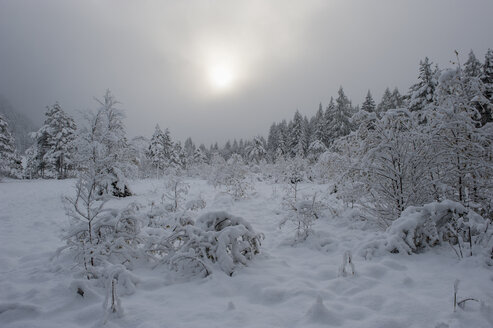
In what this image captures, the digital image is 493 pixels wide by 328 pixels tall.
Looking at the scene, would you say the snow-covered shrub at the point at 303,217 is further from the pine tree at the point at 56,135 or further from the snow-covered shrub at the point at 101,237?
the pine tree at the point at 56,135

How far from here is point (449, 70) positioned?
16.0 ft

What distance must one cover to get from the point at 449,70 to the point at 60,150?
3061cm

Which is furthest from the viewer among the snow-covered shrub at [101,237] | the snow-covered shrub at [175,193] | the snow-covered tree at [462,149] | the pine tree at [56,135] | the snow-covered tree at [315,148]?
the pine tree at [56,135]

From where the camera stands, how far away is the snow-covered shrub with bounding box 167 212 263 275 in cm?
343

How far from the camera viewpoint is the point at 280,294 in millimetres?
2787

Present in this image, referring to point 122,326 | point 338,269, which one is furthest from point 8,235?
point 338,269

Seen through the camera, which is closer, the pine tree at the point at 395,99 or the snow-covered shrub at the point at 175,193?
the snow-covered shrub at the point at 175,193

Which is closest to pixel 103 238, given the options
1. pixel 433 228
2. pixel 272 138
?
pixel 433 228

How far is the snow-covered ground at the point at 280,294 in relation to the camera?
2275mm

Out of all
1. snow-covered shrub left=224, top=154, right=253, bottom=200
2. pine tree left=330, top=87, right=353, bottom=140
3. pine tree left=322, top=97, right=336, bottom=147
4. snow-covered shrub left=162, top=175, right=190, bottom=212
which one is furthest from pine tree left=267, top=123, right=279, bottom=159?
snow-covered shrub left=162, top=175, right=190, bottom=212

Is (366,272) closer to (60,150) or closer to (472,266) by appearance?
(472,266)

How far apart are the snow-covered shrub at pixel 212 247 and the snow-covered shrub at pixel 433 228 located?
220 cm

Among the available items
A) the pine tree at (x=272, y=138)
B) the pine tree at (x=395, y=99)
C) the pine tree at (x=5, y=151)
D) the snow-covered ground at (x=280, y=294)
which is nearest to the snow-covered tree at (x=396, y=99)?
the pine tree at (x=395, y=99)

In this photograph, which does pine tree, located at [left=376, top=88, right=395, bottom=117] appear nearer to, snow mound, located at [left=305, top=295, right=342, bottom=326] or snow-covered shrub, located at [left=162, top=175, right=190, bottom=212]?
snow-covered shrub, located at [left=162, top=175, right=190, bottom=212]
